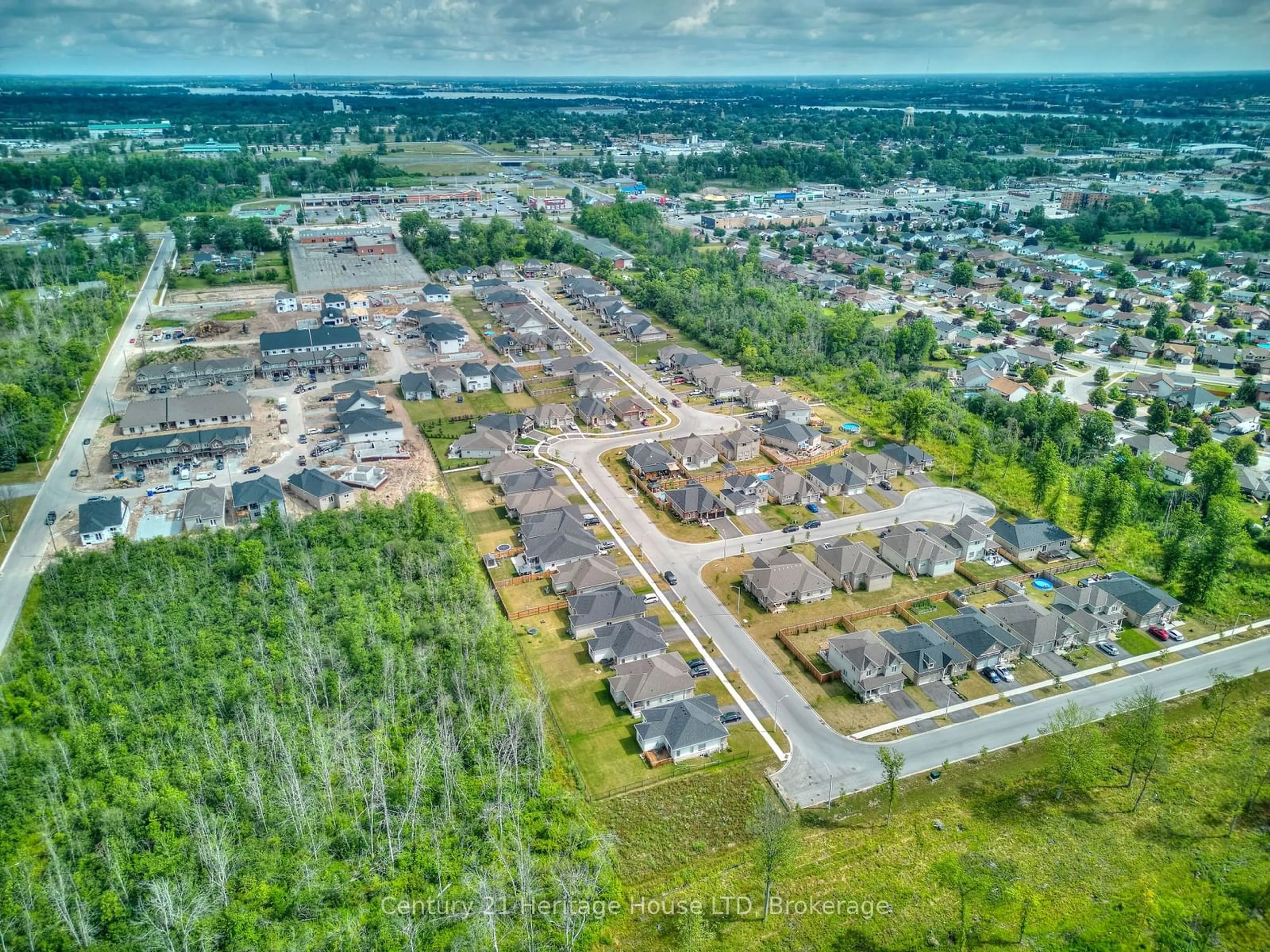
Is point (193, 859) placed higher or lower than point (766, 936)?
higher

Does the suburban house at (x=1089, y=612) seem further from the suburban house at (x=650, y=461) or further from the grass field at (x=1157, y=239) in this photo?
the grass field at (x=1157, y=239)

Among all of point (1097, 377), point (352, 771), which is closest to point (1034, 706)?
point (352, 771)

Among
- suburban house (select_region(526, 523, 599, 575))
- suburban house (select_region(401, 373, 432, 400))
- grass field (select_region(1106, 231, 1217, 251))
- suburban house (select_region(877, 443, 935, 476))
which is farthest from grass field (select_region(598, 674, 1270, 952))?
grass field (select_region(1106, 231, 1217, 251))

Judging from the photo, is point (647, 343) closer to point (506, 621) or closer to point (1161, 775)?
point (506, 621)

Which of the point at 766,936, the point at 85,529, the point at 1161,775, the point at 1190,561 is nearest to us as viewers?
the point at 766,936

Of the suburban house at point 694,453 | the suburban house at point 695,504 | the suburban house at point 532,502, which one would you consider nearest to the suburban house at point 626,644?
the suburban house at point 532,502

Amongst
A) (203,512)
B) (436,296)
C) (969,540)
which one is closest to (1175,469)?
(969,540)

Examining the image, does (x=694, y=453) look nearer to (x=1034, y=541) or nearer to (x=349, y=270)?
Answer: (x=1034, y=541)
